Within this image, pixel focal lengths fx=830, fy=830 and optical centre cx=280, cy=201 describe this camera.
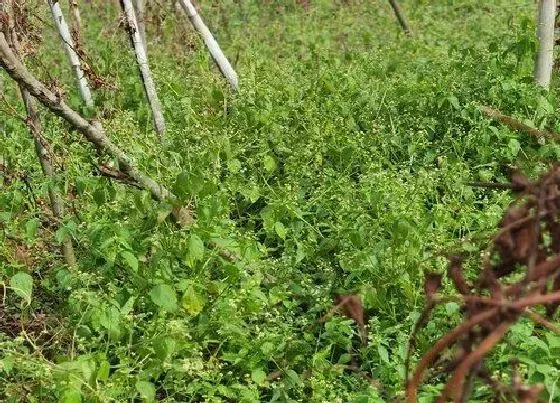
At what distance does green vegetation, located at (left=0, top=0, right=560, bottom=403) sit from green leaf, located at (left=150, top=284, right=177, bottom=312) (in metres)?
0.01

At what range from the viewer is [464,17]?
26.5 feet

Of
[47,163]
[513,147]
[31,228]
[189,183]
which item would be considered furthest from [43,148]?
[513,147]

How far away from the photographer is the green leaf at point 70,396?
2.78 metres

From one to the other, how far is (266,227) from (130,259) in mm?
784

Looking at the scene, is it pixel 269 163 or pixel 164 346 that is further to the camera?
pixel 269 163

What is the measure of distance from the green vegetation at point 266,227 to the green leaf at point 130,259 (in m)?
0.01

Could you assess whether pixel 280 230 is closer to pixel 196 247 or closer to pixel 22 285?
pixel 196 247

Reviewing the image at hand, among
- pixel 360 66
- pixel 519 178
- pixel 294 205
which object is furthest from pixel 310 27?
pixel 519 178

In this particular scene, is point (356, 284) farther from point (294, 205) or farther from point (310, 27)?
point (310, 27)

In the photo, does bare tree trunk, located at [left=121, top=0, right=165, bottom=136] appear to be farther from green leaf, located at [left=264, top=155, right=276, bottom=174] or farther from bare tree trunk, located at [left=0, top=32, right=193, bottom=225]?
bare tree trunk, located at [left=0, top=32, right=193, bottom=225]

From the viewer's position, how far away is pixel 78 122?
3.53m

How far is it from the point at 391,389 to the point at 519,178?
156 cm

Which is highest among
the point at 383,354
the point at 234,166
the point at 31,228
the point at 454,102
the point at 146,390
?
the point at 31,228

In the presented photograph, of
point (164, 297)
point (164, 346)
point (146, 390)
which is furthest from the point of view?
point (164, 297)
